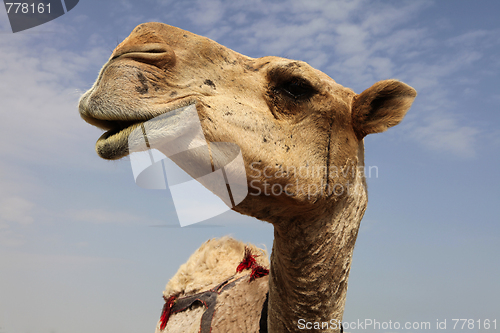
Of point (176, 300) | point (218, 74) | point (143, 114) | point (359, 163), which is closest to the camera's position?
point (143, 114)

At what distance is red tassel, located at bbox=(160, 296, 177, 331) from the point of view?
15.6 feet

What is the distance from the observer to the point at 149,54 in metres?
2.12

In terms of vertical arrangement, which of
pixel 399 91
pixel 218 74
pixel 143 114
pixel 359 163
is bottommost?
A: pixel 143 114

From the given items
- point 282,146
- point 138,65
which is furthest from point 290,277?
point 138,65

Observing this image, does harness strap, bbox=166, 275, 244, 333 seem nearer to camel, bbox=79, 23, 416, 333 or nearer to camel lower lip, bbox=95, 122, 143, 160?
camel, bbox=79, 23, 416, 333

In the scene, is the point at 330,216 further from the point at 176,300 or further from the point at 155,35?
the point at 176,300

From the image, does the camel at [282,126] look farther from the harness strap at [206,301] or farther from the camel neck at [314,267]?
the harness strap at [206,301]

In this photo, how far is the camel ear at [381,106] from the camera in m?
2.81

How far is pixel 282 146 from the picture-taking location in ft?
8.11

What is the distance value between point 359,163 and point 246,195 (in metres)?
1.05

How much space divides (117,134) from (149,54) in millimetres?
471

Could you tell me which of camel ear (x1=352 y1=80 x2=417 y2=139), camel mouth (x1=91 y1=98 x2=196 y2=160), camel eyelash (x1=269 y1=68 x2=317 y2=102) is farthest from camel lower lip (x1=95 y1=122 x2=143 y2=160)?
camel ear (x1=352 y1=80 x2=417 y2=139)

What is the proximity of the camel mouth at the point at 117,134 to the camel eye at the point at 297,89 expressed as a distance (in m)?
0.76

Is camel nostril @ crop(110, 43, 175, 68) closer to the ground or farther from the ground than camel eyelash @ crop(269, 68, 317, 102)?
closer to the ground
